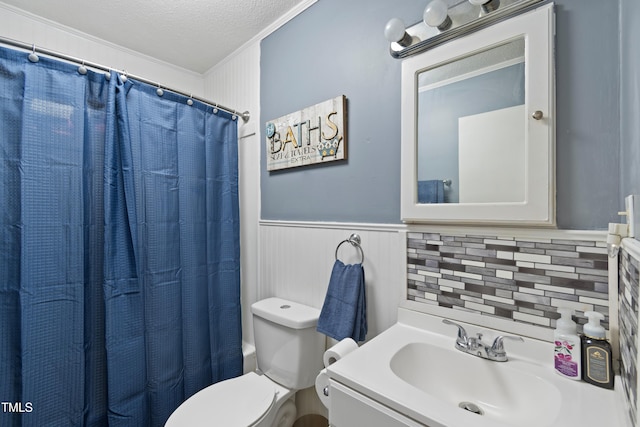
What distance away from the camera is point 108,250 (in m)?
1.32

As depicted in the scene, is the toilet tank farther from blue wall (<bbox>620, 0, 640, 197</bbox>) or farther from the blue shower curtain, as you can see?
blue wall (<bbox>620, 0, 640, 197</bbox>)

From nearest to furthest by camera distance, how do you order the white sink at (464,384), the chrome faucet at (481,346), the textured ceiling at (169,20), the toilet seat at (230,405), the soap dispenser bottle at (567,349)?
the white sink at (464,384) < the soap dispenser bottle at (567,349) < the chrome faucet at (481,346) < the toilet seat at (230,405) < the textured ceiling at (169,20)

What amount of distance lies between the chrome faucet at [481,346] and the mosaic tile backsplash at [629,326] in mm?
251

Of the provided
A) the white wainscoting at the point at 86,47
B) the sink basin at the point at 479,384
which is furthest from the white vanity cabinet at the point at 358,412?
the white wainscoting at the point at 86,47

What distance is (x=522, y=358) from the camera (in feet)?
2.83

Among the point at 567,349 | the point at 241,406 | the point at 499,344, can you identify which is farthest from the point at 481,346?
the point at 241,406

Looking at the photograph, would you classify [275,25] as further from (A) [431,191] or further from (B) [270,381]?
(B) [270,381]

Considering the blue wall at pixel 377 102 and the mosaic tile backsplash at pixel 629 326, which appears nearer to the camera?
the mosaic tile backsplash at pixel 629 326

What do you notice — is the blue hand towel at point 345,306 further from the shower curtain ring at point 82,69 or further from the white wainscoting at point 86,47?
the white wainscoting at point 86,47

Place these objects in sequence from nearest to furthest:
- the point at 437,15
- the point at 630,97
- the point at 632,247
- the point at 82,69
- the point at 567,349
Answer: the point at 632,247 < the point at 630,97 < the point at 567,349 < the point at 437,15 < the point at 82,69

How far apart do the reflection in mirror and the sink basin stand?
51 centimetres

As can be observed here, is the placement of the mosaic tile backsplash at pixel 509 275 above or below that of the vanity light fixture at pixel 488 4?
below

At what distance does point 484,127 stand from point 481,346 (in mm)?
711

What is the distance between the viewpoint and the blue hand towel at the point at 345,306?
117 centimetres
